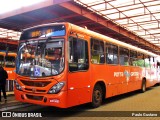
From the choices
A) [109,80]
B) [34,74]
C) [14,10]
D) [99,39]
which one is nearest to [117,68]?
[109,80]

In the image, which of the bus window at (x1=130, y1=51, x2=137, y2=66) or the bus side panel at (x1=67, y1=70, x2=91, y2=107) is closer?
the bus side panel at (x1=67, y1=70, x2=91, y2=107)

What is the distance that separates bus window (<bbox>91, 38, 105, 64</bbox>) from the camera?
891 centimetres

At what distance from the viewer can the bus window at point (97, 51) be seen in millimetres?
8905

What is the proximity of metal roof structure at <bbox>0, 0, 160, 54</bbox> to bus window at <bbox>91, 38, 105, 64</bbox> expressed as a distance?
3.45 meters

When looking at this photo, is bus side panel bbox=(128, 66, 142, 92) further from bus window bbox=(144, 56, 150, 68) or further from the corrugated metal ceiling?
the corrugated metal ceiling

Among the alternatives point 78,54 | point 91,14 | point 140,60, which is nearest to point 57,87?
point 78,54

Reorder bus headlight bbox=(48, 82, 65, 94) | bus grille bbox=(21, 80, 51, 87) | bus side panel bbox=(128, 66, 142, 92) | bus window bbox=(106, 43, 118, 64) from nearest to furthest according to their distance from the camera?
bus headlight bbox=(48, 82, 65, 94), bus grille bbox=(21, 80, 51, 87), bus window bbox=(106, 43, 118, 64), bus side panel bbox=(128, 66, 142, 92)

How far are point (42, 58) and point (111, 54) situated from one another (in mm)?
3953

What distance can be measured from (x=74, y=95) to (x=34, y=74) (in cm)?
140

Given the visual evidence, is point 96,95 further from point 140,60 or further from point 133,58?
point 140,60

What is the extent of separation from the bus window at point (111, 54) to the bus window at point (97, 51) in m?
0.51

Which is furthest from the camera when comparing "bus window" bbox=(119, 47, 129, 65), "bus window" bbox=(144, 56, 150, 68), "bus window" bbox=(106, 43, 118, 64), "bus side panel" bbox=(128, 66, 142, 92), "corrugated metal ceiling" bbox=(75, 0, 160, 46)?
"bus window" bbox=(144, 56, 150, 68)

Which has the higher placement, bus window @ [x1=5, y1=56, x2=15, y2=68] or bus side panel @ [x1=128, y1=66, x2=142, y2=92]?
bus window @ [x1=5, y1=56, x2=15, y2=68]

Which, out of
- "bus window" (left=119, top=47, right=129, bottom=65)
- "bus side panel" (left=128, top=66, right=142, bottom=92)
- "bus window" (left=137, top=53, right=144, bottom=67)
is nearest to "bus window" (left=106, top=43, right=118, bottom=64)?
"bus window" (left=119, top=47, right=129, bottom=65)
